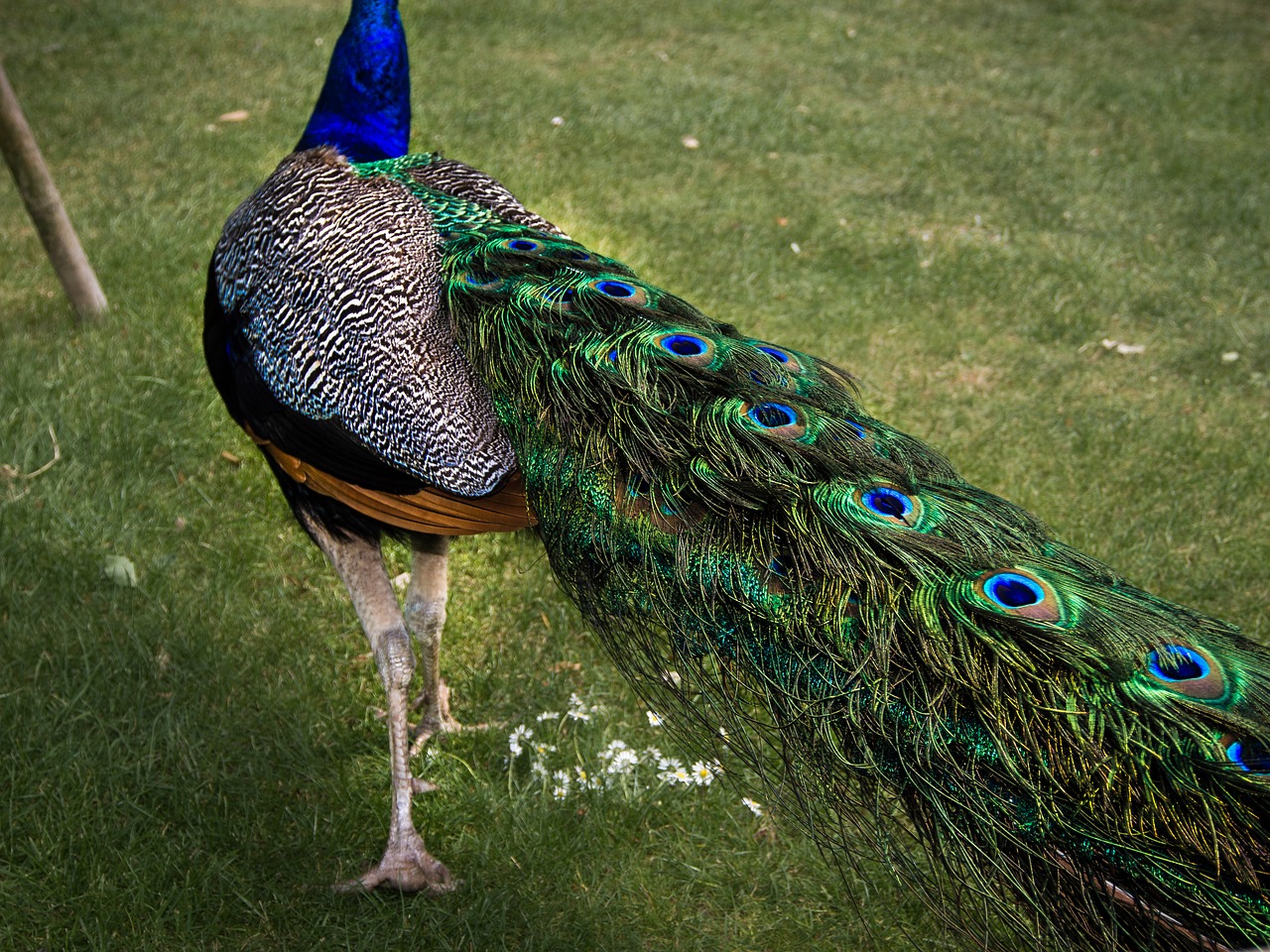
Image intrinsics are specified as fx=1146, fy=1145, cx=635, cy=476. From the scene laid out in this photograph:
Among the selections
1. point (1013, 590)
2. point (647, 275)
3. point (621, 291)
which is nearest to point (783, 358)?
point (621, 291)

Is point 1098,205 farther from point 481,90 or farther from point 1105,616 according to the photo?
point 1105,616

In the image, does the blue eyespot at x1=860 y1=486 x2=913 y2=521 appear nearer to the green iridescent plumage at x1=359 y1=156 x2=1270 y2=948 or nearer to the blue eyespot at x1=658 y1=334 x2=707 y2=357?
the green iridescent plumage at x1=359 y1=156 x2=1270 y2=948

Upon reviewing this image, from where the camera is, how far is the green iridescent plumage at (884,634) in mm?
1614

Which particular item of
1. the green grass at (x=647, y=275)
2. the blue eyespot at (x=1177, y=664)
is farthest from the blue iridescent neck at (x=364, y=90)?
the blue eyespot at (x=1177, y=664)

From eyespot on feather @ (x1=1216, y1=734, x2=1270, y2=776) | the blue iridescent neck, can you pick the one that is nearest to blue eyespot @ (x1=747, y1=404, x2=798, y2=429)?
eyespot on feather @ (x1=1216, y1=734, x2=1270, y2=776)

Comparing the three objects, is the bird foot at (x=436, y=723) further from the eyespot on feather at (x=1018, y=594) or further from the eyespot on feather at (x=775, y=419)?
the eyespot on feather at (x=1018, y=594)

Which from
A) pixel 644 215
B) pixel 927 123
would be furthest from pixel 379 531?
pixel 927 123

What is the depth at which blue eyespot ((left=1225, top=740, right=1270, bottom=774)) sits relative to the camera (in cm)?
155

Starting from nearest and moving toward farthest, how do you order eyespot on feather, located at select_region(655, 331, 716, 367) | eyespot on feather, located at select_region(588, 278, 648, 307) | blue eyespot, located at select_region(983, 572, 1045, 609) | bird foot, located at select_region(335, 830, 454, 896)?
1. blue eyespot, located at select_region(983, 572, 1045, 609)
2. eyespot on feather, located at select_region(655, 331, 716, 367)
3. eyespot on feather, located at select_region(588, 278, 648, 307)
4. bird foot, located at select_region(335, 830, 454, 896)

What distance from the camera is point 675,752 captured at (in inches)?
120

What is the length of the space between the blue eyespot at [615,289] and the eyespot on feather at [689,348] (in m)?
0.20

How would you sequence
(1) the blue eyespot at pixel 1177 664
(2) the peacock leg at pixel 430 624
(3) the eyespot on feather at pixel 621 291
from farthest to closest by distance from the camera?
(2) the peacock leg at pixel 430 624 → (3) the eyespot on feather at pixel 621 291 → (1) the blue eyespot at pixel 1177 664

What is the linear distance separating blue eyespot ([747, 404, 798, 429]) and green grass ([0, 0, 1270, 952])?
1189 millimetres

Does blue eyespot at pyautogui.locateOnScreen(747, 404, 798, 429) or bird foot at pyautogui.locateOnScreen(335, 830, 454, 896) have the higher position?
blue eyespot at pyautogui.locateOnScreen(747, 404, 798, 429)
